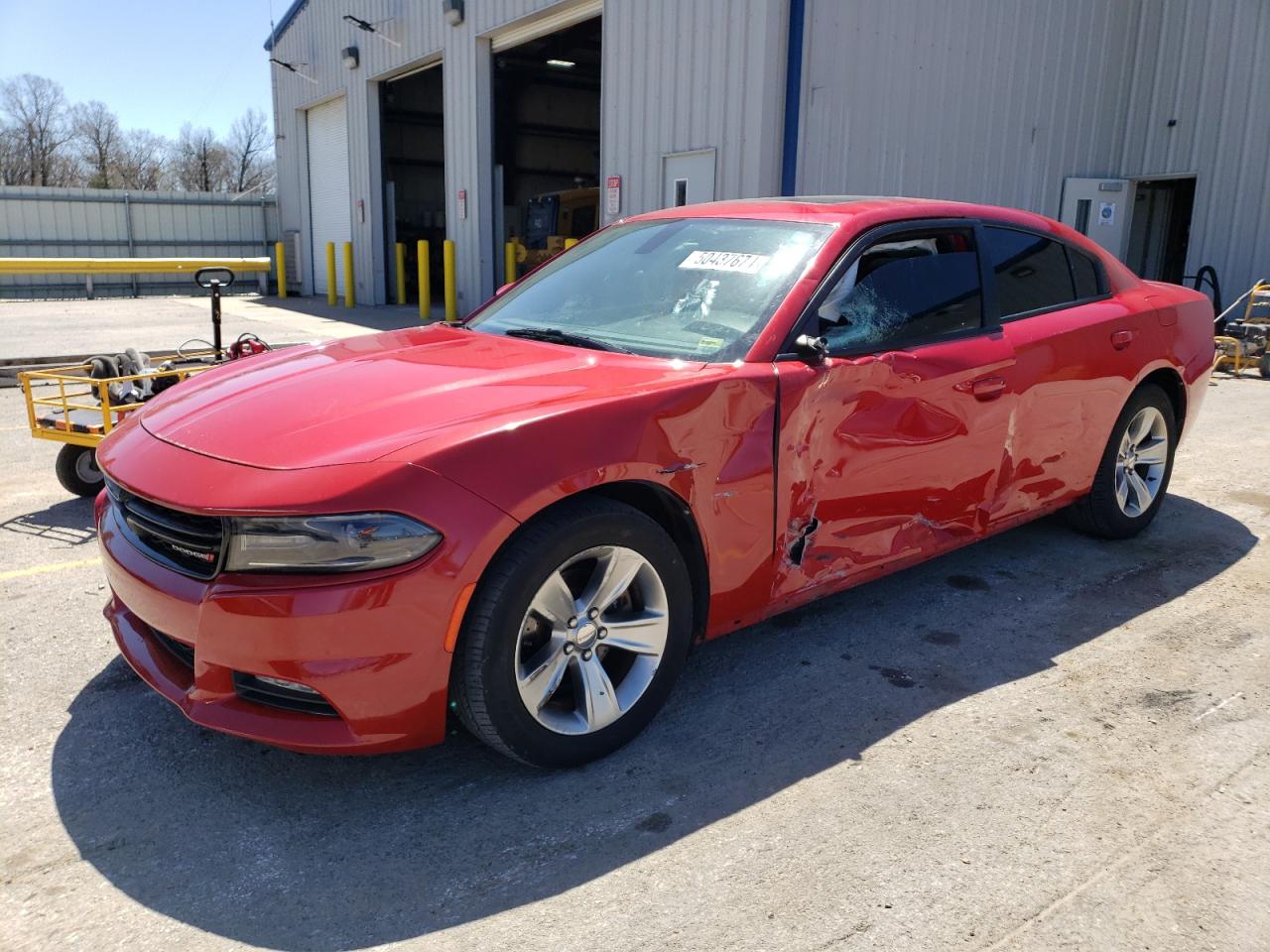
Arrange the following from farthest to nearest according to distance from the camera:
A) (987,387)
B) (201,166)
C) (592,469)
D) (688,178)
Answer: (201,166) → (688,178) → (987,387) → (592,469)

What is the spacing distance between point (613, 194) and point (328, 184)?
12.4 m

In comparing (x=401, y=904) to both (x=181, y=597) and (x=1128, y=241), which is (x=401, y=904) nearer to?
(x=181, y=597)

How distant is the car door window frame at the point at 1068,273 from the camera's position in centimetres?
395

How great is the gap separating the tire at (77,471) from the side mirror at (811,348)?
164 inches

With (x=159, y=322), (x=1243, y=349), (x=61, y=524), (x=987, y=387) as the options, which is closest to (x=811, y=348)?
(x=987, y=387)

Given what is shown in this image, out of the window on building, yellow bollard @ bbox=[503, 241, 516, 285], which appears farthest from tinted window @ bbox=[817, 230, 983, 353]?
yellow bollard @ bbox=[503, 241, 516, 285]

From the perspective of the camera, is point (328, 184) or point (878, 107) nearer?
point (878, 107)

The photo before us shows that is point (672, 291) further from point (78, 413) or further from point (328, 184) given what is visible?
point (328, 184)

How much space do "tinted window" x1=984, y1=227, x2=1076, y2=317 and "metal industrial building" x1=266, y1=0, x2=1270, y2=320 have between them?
260 inches

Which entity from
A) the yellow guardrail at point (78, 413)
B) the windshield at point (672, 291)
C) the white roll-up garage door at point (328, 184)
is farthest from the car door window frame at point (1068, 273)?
the white roll-up garage door at point (328, 184)

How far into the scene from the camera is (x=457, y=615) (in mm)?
2418

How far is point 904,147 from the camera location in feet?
38.3

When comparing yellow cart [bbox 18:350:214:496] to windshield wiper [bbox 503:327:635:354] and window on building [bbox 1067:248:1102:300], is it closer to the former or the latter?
windshield wiper [bbox 503:327:635:354]

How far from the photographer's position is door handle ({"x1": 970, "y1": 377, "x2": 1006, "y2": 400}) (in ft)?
12.0
